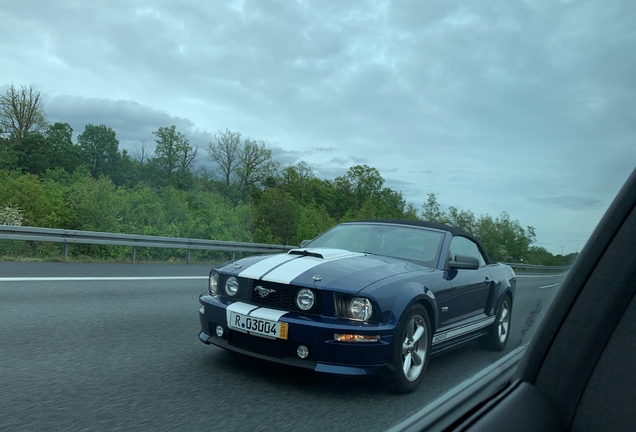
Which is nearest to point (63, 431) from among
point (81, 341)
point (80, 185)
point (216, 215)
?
point (81, 341)

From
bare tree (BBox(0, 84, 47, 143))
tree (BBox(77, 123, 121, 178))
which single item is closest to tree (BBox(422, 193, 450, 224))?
bare tree (BBox(0, 84, 47, 143))

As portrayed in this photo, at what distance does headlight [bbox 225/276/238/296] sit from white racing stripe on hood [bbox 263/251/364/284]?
0.34 m

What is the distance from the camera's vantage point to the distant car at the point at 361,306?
12.0 ft

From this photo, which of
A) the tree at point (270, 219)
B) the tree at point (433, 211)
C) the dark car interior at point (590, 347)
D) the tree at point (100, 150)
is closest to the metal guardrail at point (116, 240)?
the tree at point (270, 219)

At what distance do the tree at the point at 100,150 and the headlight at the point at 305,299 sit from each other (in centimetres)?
2651

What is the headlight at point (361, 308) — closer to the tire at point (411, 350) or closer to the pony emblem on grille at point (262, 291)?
the tire at point (411, 350)

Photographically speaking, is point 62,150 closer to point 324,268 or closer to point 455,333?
point 324,268

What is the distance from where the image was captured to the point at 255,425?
3.05 metres

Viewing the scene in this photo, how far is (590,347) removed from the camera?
139 cm

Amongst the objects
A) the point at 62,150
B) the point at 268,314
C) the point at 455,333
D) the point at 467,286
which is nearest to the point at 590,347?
the point at 455,333

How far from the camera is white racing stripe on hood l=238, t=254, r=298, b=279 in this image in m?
A: 4.08

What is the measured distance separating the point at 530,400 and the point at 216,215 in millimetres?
21944

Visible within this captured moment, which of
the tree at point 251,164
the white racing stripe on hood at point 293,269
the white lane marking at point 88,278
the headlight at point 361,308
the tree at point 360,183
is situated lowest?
the white lane marking at point 88,278

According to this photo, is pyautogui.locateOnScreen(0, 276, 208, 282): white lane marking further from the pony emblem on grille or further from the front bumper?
the front bumper
